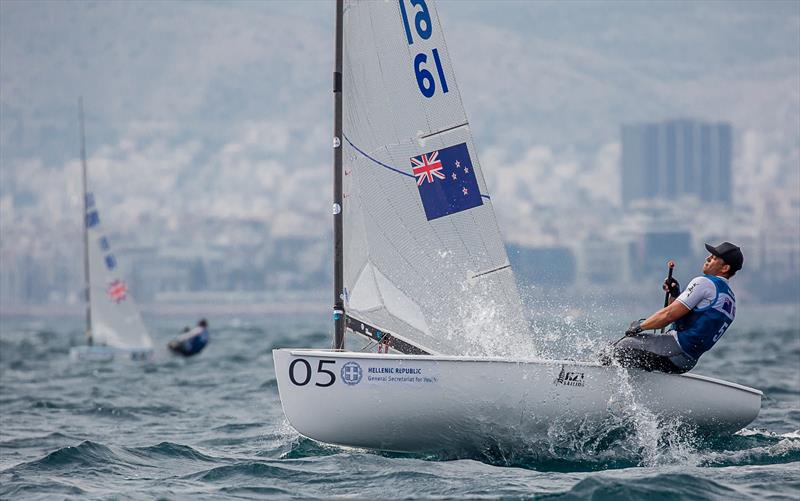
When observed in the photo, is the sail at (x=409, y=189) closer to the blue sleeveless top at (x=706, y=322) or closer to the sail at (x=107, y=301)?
the blue sleeveless top at (x=706, y=322)

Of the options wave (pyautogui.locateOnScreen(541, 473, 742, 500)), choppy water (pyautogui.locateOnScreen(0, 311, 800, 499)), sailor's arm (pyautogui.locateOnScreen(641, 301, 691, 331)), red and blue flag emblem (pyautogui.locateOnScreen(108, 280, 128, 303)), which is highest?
sailor's arm (pyautogui.locateOnScreen(641, 301, 691, 331))

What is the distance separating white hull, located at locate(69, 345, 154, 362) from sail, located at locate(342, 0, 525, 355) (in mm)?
19291

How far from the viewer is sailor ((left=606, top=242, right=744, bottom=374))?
921 centimetres

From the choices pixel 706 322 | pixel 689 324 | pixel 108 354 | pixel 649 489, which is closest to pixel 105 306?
pixel 108 354

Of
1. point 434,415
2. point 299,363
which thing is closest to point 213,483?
point 299,363

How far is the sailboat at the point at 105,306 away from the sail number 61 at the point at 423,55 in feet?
67.5

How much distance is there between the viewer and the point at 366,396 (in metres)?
9.35

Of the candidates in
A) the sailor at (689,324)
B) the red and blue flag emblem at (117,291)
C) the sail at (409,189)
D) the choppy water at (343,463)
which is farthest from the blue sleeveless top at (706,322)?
the red and blue flag emblem at (117,291)

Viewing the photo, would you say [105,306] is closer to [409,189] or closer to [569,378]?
[409,189]

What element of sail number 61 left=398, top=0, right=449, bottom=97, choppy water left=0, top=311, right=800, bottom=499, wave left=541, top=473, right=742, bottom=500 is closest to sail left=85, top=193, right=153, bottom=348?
choppy water left=0, top=311, right=800, bottom=499

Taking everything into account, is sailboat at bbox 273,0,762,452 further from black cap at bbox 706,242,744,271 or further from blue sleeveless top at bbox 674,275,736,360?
black cap at bbox 706,242,744,271

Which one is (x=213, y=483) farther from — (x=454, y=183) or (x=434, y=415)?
(x=454, y=183)

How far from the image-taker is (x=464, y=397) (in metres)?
9.26

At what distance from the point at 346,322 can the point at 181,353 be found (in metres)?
18.2
